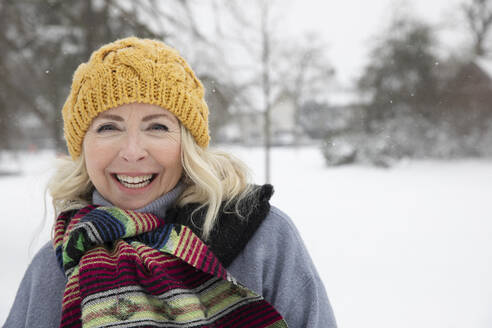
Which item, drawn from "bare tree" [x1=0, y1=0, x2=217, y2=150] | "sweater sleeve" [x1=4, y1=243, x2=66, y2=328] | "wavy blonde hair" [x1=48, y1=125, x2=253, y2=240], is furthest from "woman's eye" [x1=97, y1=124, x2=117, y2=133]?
"bare tree" [x1=0, y1=0, x2=217, y2=150]

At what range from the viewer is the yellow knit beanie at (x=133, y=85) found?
1.26m

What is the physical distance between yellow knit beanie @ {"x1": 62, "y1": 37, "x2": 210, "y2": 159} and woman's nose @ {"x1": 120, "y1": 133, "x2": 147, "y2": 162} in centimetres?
13

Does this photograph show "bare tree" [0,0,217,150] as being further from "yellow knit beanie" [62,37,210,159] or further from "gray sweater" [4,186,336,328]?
"gray sweater" [4,186,336,328]

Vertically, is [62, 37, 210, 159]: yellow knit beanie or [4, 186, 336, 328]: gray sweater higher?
[62, 37, 210, 159]: yellow knit beanie

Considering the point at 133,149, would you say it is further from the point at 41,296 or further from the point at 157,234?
the point at 41,296

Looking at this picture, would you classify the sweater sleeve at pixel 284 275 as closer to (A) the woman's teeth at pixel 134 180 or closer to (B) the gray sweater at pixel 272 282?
(B) the gray sweater at pixel 272 282

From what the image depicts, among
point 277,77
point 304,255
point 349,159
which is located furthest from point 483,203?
point 304,255

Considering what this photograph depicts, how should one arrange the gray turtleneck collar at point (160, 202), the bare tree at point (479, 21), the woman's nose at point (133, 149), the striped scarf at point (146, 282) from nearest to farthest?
1. the striped scarf at point (146, 282)
2. the woman's nose at point (133, 149)
3. the gray turtleneck collar at point (160, 202)
4. the bare tree at point (479, 21)

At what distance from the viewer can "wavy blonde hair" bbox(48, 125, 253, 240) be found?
1.34 m

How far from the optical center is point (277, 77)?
6219mm

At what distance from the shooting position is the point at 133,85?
1.25 metres

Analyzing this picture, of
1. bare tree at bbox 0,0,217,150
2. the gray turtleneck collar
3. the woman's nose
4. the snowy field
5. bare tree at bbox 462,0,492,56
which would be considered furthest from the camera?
bare tree at bbox 462,0,492,56

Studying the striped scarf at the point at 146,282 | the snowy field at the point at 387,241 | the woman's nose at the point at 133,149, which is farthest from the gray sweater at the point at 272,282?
the snowy field at the point at 387,241

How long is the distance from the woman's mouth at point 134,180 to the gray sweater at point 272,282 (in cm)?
9
